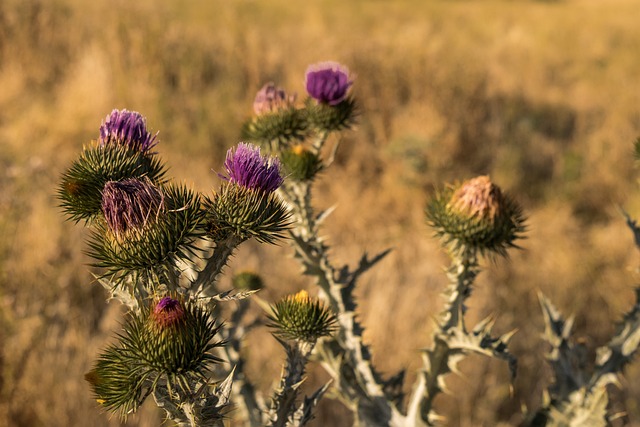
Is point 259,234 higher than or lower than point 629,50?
higher

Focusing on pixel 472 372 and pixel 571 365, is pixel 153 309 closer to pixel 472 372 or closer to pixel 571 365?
pixel 571 365

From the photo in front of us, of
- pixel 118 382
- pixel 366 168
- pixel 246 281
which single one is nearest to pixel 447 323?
pixel 246 281

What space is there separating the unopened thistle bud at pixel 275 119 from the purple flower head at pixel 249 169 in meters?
1.10

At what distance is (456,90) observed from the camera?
31.1ft

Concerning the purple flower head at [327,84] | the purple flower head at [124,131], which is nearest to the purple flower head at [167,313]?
the purple flower head at [124,131]

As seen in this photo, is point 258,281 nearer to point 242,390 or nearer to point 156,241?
point 242,390

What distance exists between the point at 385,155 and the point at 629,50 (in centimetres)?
1120

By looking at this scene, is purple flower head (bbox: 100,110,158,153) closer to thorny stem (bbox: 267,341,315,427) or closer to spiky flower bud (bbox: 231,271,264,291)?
thorny stem (bbox: 267,341,315,427)

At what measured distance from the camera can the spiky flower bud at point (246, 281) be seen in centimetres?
297

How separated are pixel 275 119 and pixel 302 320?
132 cm

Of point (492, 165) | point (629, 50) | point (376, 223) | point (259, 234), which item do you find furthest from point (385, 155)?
point (629, 50)

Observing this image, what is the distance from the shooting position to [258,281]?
10.1ft

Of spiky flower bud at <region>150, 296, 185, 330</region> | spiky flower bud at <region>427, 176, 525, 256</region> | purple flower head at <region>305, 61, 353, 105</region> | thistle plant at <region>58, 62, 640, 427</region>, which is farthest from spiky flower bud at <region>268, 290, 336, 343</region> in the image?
purple flower head at <region>305, 61, 353, 105</region>

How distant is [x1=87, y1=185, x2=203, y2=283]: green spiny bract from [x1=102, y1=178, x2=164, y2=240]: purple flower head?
0.05ft
